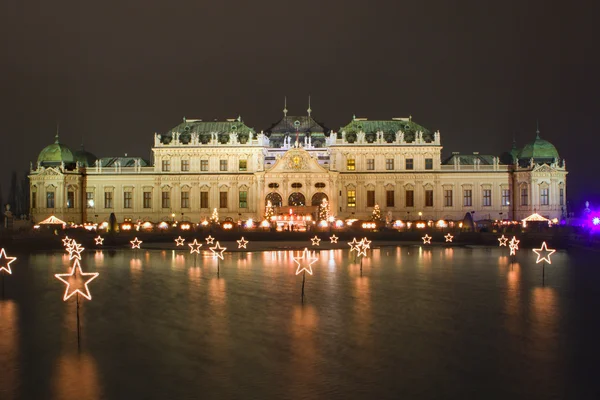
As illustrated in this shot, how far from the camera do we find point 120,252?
5259cm

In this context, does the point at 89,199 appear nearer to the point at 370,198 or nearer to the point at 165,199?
the point at 165,199

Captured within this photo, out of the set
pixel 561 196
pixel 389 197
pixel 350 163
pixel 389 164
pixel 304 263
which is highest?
pixel 350 163

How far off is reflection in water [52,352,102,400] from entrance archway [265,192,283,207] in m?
80.3

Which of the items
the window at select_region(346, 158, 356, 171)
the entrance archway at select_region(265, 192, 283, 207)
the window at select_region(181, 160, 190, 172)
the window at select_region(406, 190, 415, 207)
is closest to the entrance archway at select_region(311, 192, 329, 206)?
the entrance archway at select_region(265, 192, 283, 207)

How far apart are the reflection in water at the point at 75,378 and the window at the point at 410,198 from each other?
276 feet

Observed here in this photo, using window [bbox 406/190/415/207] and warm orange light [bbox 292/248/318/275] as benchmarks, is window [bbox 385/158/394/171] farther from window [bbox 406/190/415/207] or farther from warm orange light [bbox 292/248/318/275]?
warm orange light [bbox 292/248/318/275]

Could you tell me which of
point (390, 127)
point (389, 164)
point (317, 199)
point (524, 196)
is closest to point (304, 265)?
point (317, 199)

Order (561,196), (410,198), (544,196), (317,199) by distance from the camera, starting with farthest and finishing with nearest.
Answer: (410,198)
(317,199)
(561,196)
(544,196)

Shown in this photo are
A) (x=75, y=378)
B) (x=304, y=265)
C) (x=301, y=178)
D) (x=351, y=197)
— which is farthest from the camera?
(x=351, y=197)

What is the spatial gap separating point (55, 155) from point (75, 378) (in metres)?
90.7

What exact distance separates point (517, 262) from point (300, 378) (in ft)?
94.9

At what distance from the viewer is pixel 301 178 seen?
97.7 m

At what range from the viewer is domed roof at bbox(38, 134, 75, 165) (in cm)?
10181

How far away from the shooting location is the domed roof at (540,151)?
99.8 m
